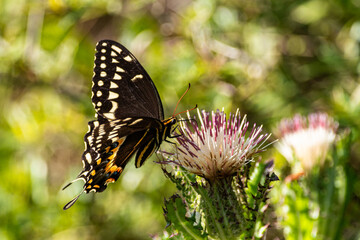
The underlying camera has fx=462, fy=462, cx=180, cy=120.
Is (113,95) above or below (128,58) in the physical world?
below

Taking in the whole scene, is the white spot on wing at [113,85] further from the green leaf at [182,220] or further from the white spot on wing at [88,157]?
the green leaf at [182,220]

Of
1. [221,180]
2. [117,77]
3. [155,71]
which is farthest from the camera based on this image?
[155,71]

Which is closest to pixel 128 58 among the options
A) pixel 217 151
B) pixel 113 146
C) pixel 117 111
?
pixel 117 111

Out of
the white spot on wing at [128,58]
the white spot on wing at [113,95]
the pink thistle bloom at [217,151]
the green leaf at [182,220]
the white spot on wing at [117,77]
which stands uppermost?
the white spot on wing at [128,58]

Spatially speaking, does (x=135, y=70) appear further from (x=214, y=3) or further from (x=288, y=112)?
(x=288, y=112)

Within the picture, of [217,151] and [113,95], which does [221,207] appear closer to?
[217,151]

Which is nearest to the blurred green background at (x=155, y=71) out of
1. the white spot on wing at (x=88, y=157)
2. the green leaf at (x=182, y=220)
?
the white spot on wing at (x=88, y=157)

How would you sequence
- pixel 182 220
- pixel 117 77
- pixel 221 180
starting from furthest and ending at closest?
pixel 117 77, pixel 221 180, pixel 182 220

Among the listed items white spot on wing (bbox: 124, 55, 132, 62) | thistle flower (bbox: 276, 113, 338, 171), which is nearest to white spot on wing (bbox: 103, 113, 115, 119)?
white spot on wing (bbox: 124, 55, 132, 62)
